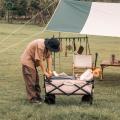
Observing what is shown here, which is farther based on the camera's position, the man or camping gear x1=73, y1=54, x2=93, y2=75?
camping gear x1=73, y1=54, x2=93, y2=75

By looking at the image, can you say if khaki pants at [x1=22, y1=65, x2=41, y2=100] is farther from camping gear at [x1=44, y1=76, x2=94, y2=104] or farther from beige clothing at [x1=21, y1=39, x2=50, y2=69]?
camping gear at [x1=44, y1=76, x2=94, y2=104]

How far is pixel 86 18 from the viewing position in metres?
14.0

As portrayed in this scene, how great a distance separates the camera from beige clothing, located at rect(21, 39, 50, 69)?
965 centimetres

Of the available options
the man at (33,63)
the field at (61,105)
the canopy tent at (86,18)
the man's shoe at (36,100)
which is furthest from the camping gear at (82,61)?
the man's shoe at (36,100)

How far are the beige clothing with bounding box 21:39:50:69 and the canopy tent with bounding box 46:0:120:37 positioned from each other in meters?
3.66

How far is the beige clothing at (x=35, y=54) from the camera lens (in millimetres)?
9648

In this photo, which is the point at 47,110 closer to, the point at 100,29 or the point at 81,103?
the point at 81,103

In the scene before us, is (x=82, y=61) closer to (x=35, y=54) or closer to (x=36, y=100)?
(x=36, y=100)

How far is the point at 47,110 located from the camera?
908 cm

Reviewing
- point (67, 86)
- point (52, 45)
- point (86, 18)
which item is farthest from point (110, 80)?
point (52, 45)

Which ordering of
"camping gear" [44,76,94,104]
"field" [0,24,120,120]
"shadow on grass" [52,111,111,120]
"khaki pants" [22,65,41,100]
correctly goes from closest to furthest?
"shadow on grass" [52,111,111,120] < "field" [0,24,120,120] < "camping gear" [44,76,94,104] < "khaki pants" [22,65,41,100]

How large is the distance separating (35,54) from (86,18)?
182 inches

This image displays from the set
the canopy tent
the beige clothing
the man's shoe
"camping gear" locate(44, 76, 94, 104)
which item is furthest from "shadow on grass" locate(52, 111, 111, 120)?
the canopy tent

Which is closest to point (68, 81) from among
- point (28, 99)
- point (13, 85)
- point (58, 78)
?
point (58, 78)
